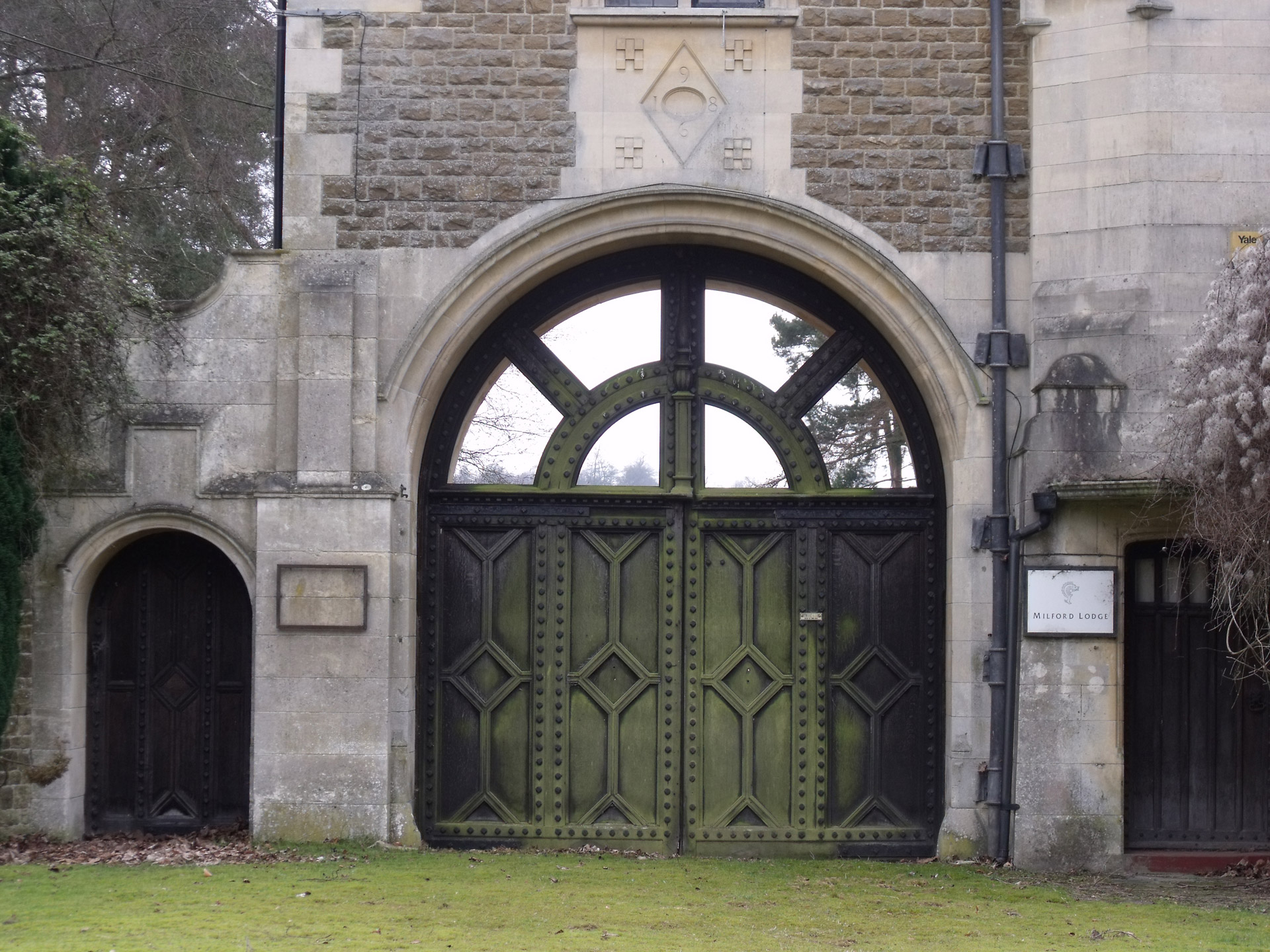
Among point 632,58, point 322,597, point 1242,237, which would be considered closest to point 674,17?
point 632,58

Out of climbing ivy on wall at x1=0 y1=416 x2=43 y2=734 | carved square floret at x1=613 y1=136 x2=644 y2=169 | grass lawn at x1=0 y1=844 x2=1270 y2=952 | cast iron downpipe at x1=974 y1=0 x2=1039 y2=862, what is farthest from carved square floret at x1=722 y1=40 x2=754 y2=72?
grass lawn at x1=0 y1=844 x2=1270 y2=952

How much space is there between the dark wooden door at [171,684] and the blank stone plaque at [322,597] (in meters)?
0.73

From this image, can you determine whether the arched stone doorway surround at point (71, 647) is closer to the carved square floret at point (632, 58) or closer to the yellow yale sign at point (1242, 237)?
the carved square floret at point (632, 58)

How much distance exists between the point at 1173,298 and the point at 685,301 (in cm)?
311

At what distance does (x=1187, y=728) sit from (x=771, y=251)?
4.03 meters

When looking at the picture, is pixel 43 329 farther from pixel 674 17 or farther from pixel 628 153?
pixel 674 17

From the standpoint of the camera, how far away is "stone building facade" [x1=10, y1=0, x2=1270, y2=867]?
951cm

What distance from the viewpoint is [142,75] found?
16.5 meters

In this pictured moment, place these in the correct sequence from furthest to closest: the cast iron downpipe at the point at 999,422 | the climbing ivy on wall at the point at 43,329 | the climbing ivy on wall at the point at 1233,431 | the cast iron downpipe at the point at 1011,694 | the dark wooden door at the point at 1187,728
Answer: the dark wooden door at the point at 1187,728
the cast iron downpipe at the point at 999,422
the cast iron downpipe at the point at 1011,694
the climbing ivy on wall at the point at 43,329
the climbing ivy on wall at the point at 1233,431

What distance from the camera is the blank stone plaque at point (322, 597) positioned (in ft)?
31.3

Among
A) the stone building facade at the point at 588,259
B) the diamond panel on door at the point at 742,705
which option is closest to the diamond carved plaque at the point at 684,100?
the stone building facade at the point at 588,259

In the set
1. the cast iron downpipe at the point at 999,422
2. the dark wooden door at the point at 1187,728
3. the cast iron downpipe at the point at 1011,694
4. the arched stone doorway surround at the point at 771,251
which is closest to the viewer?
the cast iron downpipe at the point at 1011,694

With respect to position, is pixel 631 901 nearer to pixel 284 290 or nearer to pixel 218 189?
pixel 284 290

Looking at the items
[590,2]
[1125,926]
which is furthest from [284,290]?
[1125,926]
